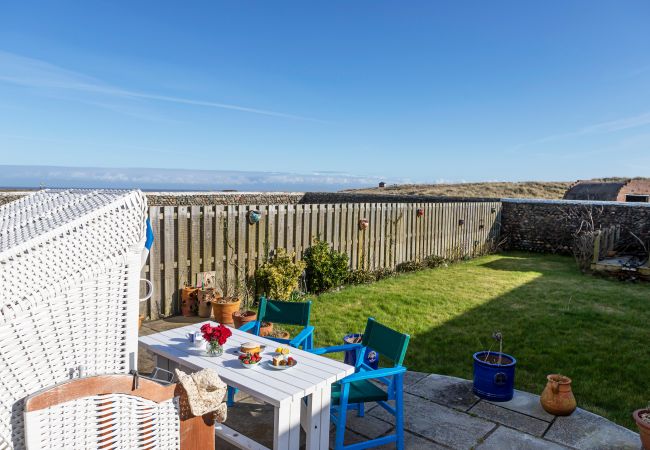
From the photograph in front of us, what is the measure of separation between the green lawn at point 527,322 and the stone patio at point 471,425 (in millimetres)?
446

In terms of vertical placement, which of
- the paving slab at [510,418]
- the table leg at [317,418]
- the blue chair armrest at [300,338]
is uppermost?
the blue chair armrest at [300,338]

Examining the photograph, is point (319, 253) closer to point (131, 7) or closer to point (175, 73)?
point (131, 7)

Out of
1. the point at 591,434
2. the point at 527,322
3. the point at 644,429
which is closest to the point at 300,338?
the point at 591,434

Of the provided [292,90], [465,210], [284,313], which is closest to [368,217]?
[465,210]

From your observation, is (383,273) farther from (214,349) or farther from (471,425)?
(214,349)

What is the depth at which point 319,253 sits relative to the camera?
8.16 m

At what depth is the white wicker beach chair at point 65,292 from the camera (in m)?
1.78

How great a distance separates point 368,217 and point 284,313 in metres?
5.63

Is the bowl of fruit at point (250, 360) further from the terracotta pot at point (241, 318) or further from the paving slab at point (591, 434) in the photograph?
the terracotta pot at point (241, 318)

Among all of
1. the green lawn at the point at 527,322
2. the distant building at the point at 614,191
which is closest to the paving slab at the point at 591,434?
the green lawn at the point at 527,322

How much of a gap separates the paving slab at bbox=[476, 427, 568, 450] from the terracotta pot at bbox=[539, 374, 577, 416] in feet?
1.53

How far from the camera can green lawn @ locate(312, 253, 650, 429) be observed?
4809mm

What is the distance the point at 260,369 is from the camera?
3.00 metres

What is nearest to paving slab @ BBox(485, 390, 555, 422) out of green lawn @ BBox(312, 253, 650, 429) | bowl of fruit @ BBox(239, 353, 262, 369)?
green lawn @ BBox(312, 253, 650, 429)
